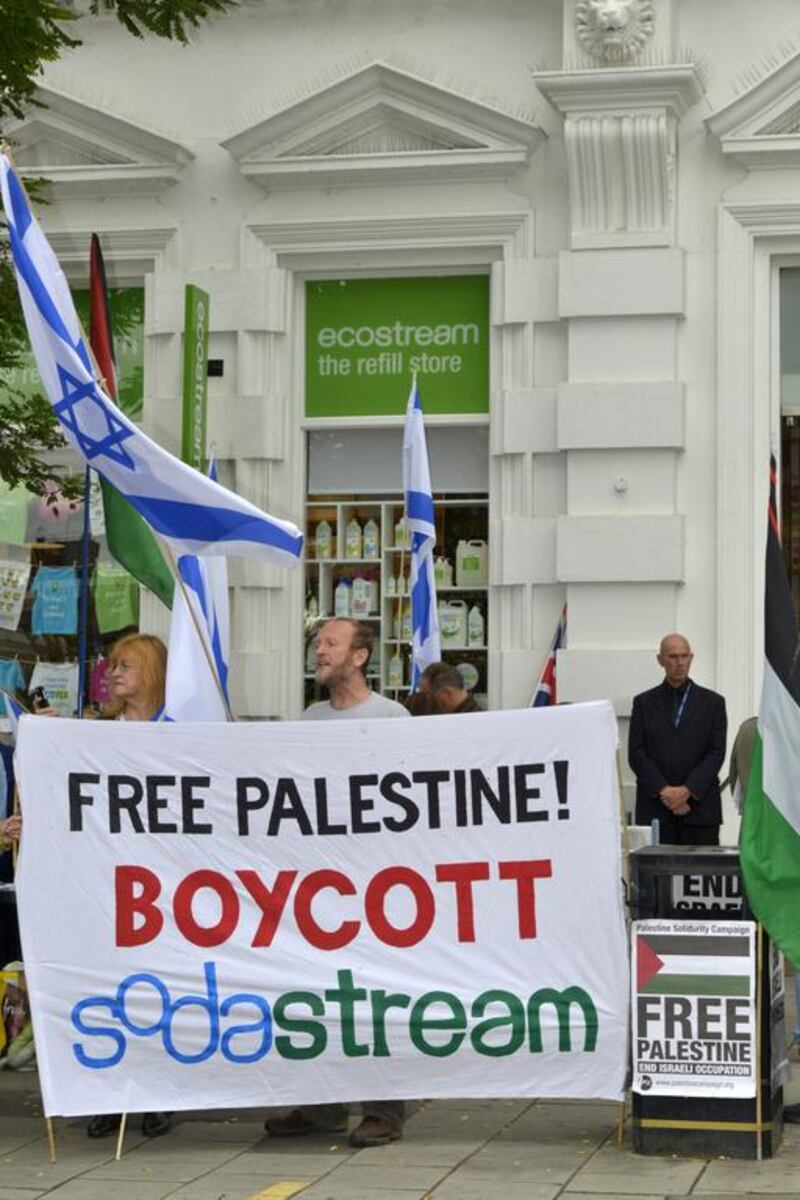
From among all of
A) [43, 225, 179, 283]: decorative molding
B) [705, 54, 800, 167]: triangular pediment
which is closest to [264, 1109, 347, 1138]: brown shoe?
[705, 54, 800, 167]: triangular pediment

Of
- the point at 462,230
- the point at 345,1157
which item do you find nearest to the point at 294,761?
the point at 345,1157

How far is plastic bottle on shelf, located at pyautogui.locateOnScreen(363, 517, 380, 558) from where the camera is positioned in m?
16.2

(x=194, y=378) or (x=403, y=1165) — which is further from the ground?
(x=194, y=378)

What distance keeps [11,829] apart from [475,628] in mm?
7362

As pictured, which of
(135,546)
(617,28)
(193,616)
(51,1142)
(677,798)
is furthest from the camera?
(617,28)

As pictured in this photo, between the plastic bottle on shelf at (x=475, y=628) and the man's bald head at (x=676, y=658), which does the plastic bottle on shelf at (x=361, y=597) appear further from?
the man's bald head at (x=676, y=658)

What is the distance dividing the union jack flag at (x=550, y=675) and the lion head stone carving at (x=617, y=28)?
3686 mm

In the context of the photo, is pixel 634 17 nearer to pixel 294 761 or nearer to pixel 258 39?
pixel 258 39

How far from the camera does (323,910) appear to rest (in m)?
8.59

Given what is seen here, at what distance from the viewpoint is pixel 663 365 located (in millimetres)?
15188

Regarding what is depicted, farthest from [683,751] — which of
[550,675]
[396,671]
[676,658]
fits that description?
[396,671]

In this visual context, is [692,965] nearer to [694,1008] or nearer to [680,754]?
[694,1008]

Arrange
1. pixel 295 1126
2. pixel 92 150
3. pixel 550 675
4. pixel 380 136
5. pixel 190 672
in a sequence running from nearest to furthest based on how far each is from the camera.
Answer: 1. pixel 295 1126
2. pixel 190 672
3. pixel 550 675
4. pixel 380 136
5. pixel 92 150

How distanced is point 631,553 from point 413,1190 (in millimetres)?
7823
